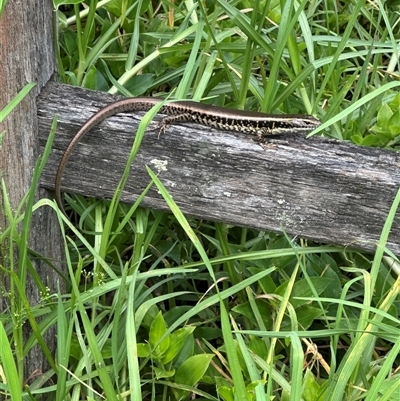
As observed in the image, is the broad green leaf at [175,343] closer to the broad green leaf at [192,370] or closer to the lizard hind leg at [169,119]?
the broad green leaf at [192,370]

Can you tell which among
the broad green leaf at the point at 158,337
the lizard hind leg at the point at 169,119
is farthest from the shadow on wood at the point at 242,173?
the broad green leaf at the point at 158,337

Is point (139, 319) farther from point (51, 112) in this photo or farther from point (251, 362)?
point (51, 112)

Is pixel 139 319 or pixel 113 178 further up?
pixel 113 178

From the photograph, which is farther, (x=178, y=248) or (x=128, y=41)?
(x=128, y=41)

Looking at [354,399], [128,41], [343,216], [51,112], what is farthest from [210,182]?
[128,41]

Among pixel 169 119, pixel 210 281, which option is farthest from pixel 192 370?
pixel 169 119

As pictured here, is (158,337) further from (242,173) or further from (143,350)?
(242,173)

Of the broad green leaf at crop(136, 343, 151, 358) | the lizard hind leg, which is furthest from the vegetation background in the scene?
the lizard hind leg
